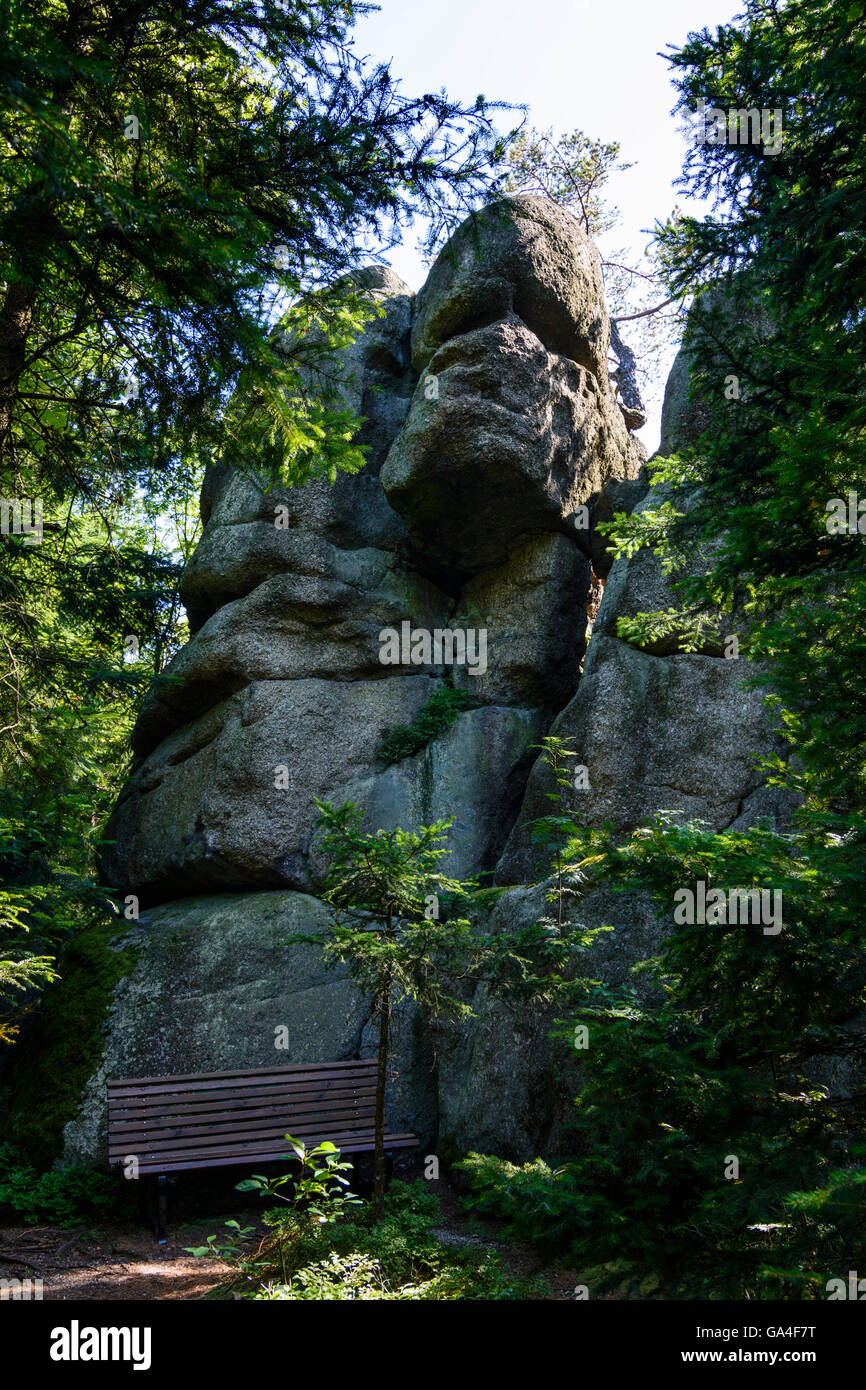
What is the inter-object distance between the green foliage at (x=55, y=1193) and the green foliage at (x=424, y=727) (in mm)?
5725

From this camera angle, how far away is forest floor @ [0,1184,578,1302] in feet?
20.1

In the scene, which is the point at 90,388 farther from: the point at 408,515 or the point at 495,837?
the point at 495,837

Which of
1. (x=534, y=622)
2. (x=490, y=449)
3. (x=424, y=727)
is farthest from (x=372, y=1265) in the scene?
(x=490, y=449)

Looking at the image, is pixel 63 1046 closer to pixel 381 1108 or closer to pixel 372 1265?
pixel 381 1108

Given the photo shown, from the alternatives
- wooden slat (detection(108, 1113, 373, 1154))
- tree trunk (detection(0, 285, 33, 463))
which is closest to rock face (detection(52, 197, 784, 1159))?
wooden slat (detection(108, 1113, 373, 1154))

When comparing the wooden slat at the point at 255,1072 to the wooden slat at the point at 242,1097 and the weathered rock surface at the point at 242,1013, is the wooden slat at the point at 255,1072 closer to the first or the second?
the wooden slat at the point at 242,1097

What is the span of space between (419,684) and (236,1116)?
20.7 feet

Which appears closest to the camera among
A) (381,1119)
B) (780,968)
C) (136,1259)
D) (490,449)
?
(780,968)

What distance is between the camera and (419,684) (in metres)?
12.6

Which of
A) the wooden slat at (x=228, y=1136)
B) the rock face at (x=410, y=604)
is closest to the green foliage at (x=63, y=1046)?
the wooden slat at (x=228, y=1136)

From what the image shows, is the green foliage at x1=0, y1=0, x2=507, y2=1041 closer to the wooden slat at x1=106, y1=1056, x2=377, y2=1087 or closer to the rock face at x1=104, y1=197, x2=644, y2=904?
the wooden slat at x1=106, y1=1056, x2=377, y2=1087

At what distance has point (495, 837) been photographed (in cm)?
1151
